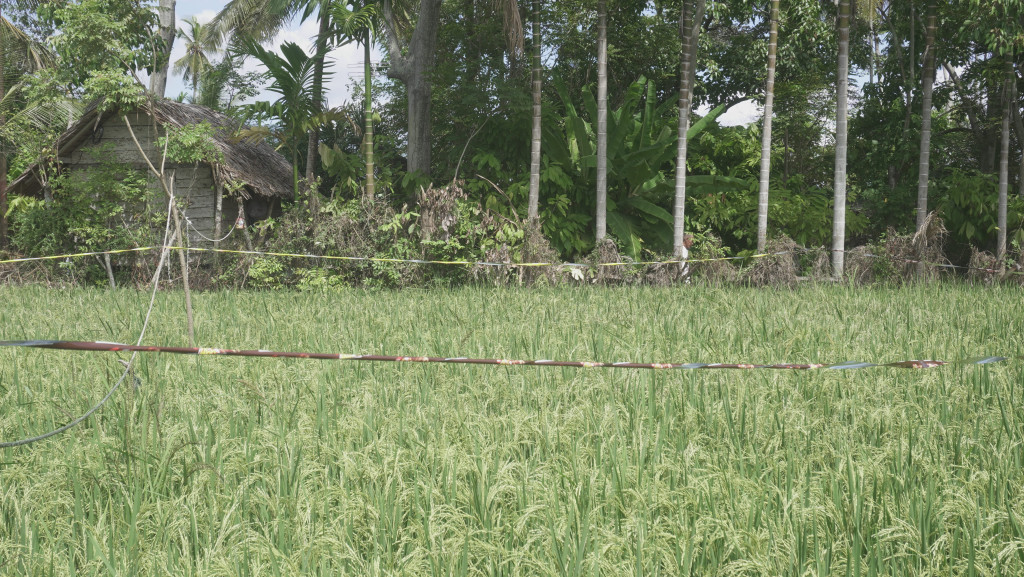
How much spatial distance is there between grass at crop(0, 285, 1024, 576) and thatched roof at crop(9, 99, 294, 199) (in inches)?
373

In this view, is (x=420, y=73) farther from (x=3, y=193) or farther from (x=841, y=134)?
(x=3, y=193)

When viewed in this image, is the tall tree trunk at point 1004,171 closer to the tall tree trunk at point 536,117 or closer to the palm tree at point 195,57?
the tall tree trunk at point 536,117

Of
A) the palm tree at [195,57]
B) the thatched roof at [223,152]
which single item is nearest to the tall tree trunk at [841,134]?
the thatched roof at [223,152]

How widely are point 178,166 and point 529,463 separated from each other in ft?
45.0

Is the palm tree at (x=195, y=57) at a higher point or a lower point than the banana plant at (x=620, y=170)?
higher

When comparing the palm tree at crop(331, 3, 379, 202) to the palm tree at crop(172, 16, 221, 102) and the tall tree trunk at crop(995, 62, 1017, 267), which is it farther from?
the palm tree at crop(172, 16, 221, 102)

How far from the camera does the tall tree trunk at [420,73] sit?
14.3 metres

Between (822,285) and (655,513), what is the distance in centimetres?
796

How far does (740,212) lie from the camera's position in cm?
1457

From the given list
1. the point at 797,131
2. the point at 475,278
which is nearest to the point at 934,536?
the point at 475,278

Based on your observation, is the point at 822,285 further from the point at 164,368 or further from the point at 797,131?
the point at 797,131

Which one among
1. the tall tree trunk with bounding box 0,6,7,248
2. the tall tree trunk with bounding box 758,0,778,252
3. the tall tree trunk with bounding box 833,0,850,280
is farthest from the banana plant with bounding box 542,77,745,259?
the tall tree trunk with bounding box 0,6,7,248

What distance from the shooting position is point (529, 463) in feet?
10.6

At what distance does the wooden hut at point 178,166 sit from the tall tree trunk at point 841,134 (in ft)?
31.4
